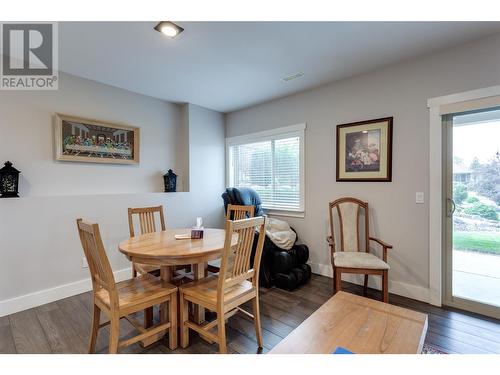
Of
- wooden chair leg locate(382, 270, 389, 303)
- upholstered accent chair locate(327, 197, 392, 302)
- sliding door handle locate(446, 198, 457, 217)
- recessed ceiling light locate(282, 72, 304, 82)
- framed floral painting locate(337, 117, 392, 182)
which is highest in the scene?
recessed ceiling light locate(282, 72, 304, 82)

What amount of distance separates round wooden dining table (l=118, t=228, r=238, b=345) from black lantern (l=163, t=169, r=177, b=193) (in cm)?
158

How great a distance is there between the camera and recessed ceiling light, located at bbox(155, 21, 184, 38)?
2016 mm

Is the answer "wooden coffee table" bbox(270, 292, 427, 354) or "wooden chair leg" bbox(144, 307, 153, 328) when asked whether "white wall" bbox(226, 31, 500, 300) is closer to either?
"wooden coffee table" bbox(270, 292, 427, 354)

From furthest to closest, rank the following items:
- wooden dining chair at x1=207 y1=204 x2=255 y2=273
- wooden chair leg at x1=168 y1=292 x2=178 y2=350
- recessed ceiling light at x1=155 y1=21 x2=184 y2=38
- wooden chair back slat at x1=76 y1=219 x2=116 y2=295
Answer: wooden dining chair at x1=207 y1=204 x2=255 y2=273
recessed ceiling light at x1=155 y1=21 x2=184 y2=38
wooden chair leg at x1=168 y1=292 x2=178 y2=350
wooden chair back slat at x1=76 y1=219 x2=116 y2=295

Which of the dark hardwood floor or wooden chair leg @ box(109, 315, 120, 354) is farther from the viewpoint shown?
the dark hardwood floor

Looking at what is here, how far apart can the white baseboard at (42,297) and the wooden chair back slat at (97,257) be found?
4.79 feet

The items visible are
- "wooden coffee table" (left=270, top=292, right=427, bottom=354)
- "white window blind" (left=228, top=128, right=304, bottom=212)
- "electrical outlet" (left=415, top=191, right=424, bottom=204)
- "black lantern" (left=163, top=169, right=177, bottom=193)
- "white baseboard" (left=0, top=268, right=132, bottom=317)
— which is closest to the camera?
"wooden coffee table" (left=270, top=292, right=427, bottom=354)

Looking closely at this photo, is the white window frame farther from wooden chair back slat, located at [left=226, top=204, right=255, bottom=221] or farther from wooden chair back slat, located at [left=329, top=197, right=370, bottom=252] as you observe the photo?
wooden chair back slat, located at [left=226, top=204, right=255, bottom=221]

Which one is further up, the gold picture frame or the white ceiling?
the white ceiling

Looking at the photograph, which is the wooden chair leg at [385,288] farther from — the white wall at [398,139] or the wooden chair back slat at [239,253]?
the wooden chair back slat at [239,253]

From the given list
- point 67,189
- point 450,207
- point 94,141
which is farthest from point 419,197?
point 67,189

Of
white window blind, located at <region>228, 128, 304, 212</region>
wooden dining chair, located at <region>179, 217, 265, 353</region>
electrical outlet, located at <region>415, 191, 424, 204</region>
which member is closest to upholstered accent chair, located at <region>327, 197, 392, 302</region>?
electrical outlet, located at <region>415, 191, 424, 204</region>
